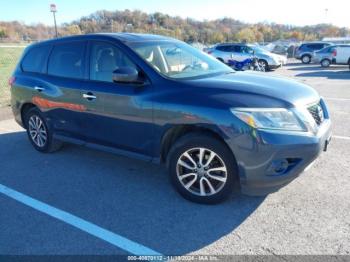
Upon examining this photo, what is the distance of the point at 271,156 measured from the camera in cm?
312

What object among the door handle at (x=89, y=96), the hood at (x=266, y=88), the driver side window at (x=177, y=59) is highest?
the driver side window at (x=177, y=59)

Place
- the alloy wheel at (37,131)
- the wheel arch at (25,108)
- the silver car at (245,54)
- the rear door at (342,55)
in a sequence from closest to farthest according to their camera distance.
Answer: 1. the alloy wheel at (37,131)
2. the wheel arch at (25,108)
3. the silver car at (245,54)
4. the rear door at (342,55)

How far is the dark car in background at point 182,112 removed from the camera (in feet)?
10.4

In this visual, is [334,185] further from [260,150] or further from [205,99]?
[205,99]

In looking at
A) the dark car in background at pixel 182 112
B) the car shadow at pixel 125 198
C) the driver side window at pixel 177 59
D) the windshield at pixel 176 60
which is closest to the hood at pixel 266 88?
the dark car in background at pixel 182 112

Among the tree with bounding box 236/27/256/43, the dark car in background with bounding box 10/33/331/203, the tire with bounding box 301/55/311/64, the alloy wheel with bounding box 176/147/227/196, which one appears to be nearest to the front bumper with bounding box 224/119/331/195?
the dark car in background with bounding box 10/33/331/203

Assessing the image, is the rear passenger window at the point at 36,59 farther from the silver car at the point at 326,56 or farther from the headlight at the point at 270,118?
the silver car at the point at 326,56

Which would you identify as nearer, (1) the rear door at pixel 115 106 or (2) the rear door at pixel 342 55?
(1) the rear door at pixel 115 106

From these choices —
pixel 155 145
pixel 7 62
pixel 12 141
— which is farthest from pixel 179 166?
pixel 7 62

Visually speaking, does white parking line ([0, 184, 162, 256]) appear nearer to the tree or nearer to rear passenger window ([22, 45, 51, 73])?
rear passenger window ([22, 45, 51, 73])

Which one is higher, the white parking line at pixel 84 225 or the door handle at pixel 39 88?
the door handle at pixel 39 88

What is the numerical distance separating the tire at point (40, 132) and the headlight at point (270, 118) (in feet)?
10.8

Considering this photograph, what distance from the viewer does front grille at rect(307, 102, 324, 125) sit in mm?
3459

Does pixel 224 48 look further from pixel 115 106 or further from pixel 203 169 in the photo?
pixel 203 169
